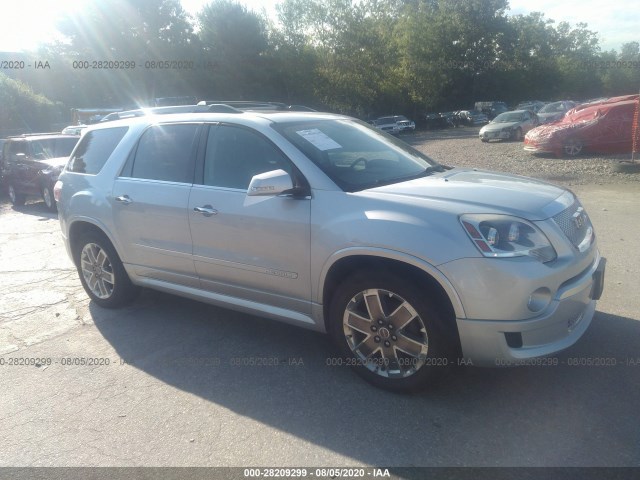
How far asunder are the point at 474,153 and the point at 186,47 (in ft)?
86.4

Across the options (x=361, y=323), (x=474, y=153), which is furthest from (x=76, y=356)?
(x=474, y=153)

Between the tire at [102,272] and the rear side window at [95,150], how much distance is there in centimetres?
69

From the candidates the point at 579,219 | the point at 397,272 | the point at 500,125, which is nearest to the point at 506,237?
the point at 397,272

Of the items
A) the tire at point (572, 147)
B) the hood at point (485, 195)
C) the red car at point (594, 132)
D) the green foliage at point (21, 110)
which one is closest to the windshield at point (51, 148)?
the hood at point (485, 195)

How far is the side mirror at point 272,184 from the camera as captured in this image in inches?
141

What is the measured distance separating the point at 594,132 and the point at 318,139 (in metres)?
13.6

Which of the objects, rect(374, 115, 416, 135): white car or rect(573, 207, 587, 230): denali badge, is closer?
rect(573, 207, 587, 230): denali badge

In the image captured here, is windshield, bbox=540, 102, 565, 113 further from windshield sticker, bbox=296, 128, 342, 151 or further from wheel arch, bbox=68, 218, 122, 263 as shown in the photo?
wheel arch, bbox=68, 218, 122, 263

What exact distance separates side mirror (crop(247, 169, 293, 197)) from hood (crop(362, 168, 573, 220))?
22.0 inches

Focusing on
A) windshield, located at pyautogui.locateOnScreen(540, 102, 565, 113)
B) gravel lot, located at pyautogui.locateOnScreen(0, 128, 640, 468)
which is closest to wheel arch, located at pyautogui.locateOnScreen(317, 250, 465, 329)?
gravel lot, located at pyautogui.locateOnScreen(0, 128, 640, 468)

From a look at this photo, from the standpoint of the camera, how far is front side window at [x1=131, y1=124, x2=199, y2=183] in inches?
178

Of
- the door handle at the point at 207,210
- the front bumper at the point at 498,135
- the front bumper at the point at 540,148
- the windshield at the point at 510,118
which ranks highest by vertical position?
the door handle at the point at 207,210

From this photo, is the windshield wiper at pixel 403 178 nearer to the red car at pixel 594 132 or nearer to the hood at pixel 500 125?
the red car at pixel 594 132

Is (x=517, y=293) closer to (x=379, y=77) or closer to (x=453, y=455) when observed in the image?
(x=453, y=455)
